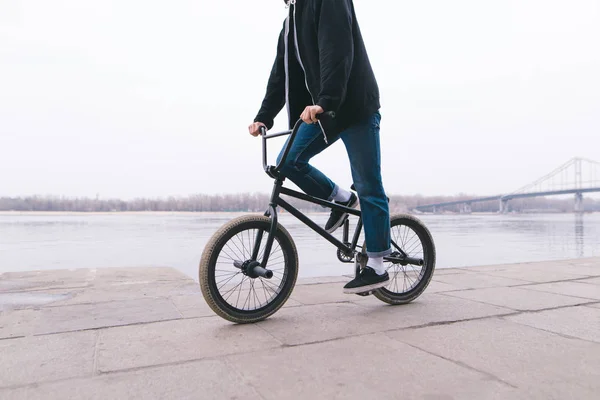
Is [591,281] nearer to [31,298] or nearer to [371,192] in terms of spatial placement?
[371,192]

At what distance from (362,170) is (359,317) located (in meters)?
0.85

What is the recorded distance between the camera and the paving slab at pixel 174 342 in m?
1.88

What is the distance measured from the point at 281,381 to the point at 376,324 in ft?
3.14

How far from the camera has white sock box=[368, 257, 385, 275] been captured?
285 cm

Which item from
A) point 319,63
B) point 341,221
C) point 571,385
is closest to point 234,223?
point 341,221

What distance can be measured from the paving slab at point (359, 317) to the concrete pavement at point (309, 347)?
0.03 ft

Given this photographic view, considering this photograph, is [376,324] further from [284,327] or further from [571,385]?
[571,385]

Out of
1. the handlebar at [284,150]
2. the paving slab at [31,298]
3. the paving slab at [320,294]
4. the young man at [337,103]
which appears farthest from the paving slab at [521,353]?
the paving slab at [31,298]

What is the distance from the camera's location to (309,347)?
205cm

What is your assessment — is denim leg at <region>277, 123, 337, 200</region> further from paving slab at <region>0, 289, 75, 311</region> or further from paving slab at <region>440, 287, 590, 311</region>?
paving slab at <region>0, 289, 75, 311</region>

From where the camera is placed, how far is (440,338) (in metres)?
2.19

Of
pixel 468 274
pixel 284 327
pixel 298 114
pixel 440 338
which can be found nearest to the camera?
pixel 440 338

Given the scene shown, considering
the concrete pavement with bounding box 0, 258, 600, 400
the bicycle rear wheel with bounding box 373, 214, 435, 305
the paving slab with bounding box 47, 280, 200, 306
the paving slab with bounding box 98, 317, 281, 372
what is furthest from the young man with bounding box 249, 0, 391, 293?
the paving slab with bounding box 47, 280, 200, 306

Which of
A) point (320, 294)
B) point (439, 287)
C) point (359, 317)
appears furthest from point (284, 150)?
point (439, 287)
